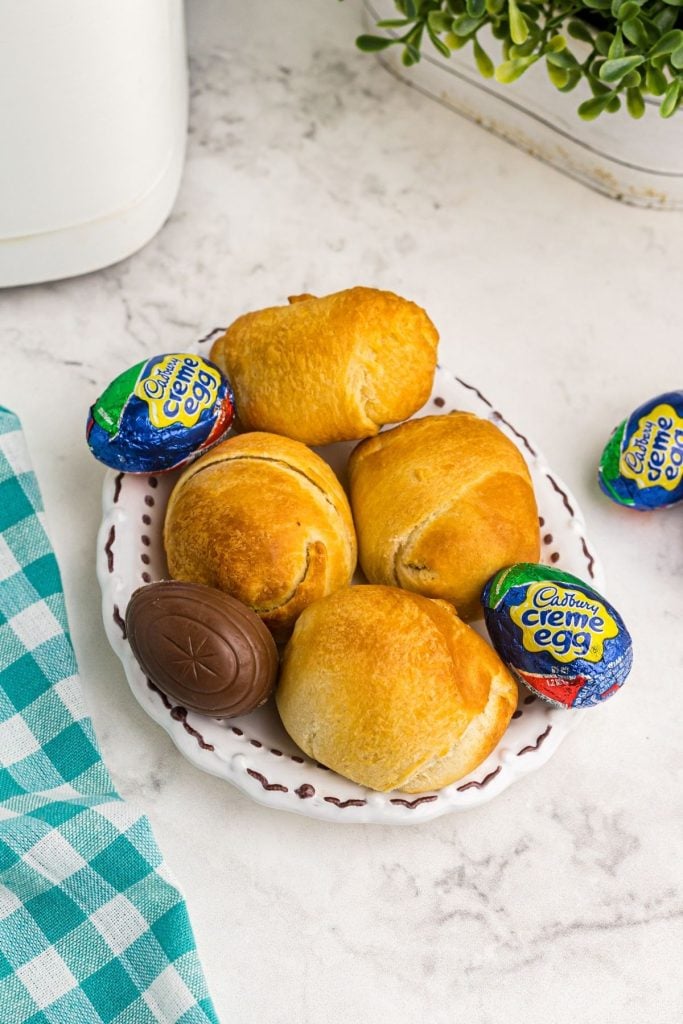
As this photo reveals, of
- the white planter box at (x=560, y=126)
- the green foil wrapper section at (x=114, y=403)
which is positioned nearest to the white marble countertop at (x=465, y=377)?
the white planter box at (x=560, y=126)

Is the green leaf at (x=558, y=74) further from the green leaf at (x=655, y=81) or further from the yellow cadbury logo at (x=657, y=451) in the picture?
the yellow cadbury logo at (x=657, y=451)

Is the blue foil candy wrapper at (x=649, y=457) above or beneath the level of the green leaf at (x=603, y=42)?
beneath

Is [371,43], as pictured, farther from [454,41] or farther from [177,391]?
[177,391]

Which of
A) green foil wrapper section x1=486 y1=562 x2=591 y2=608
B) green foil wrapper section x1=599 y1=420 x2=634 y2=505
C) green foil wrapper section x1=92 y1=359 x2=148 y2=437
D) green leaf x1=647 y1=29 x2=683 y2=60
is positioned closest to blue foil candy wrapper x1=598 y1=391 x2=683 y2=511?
green foil wrapper section x1=599 y1=420 x2=634 y2=505

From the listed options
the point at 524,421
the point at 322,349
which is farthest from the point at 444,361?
the point at 322,349

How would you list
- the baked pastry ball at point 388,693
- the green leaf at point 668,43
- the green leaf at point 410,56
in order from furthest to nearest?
the green leaf at point 410,56 → the green leaf at point 668,43 → the baked pastry ball at point 388,693

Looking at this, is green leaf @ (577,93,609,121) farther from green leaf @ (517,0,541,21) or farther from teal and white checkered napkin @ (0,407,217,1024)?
teal and white checkered napkin @ (0,407,217,1024)
